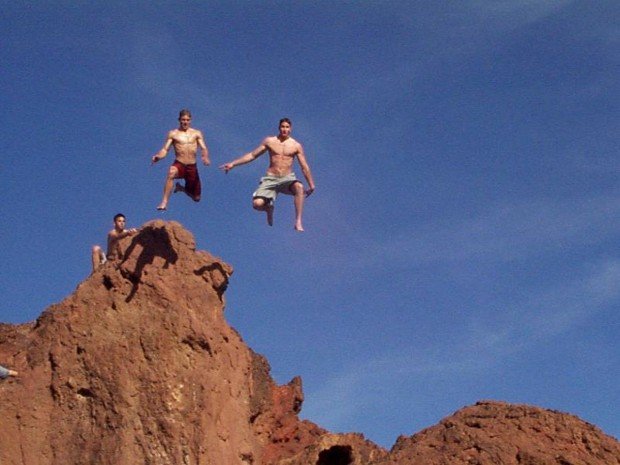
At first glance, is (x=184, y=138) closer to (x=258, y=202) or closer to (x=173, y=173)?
(x=173, y=173)

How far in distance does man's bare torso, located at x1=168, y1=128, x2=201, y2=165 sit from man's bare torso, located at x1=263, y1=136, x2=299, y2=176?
1621mm

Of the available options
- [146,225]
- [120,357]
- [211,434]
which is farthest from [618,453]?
[146,225]

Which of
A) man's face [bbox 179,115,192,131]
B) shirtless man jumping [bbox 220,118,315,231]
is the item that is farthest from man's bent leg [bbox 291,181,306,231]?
man's face [bbox 179,115,192,131]

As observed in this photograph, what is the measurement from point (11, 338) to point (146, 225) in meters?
4.23

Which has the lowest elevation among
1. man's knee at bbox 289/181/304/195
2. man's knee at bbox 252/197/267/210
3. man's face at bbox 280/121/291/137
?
man's knee at bbox 252/197/267/210

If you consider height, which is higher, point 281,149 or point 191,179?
point 281,149

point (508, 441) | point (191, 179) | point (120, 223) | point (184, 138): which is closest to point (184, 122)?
point (184, 138)

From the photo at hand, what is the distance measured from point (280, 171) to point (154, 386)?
558 centimetres

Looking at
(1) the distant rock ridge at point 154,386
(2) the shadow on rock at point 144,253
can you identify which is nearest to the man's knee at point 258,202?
(1) the distant rock ridge at point 154,386

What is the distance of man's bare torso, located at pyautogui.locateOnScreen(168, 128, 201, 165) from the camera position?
77.8 feet

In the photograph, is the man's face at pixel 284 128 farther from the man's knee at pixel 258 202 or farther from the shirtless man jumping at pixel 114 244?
the shirtless man jumping at pixel 114 244

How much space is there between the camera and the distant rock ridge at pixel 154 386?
22906 mm

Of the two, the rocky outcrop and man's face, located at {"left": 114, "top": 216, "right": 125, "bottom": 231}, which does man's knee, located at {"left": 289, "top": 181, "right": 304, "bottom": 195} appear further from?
the rocky outcrop

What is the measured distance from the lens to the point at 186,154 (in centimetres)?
2375
